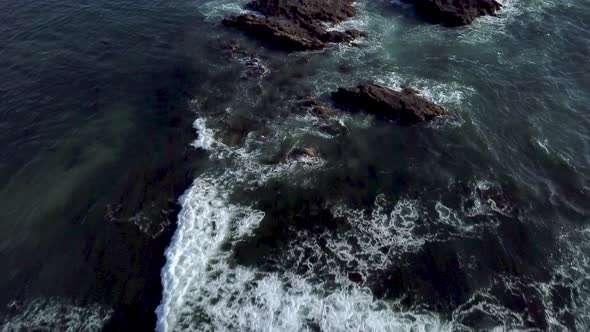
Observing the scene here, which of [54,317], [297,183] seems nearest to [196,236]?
[297,183]

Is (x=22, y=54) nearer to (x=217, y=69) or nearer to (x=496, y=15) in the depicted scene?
(x=217, y=69)

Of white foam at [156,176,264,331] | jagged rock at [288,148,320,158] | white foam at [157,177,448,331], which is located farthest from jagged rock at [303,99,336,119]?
white foam at [157,177,448,331]

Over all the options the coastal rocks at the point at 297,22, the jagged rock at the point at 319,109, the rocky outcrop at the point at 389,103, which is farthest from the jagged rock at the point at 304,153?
the coastal rocks at the point at 297,22

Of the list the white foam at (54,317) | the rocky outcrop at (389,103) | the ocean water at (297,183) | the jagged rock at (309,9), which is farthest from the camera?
the jagged rock at (309,9)

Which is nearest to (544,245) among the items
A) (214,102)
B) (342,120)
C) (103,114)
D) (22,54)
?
(342,120)

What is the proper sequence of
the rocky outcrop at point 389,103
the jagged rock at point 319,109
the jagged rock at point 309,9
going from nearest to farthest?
the rocky outcrop at point 389,103 < the jagged rock at point 319,109 < the jagged rock at point 309,9

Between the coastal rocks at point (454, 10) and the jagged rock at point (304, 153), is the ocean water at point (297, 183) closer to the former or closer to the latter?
the jagged rock at point (304, 153)

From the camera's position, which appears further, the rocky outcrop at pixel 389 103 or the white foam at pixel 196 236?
the rocky outcrop at pixel 389 103
